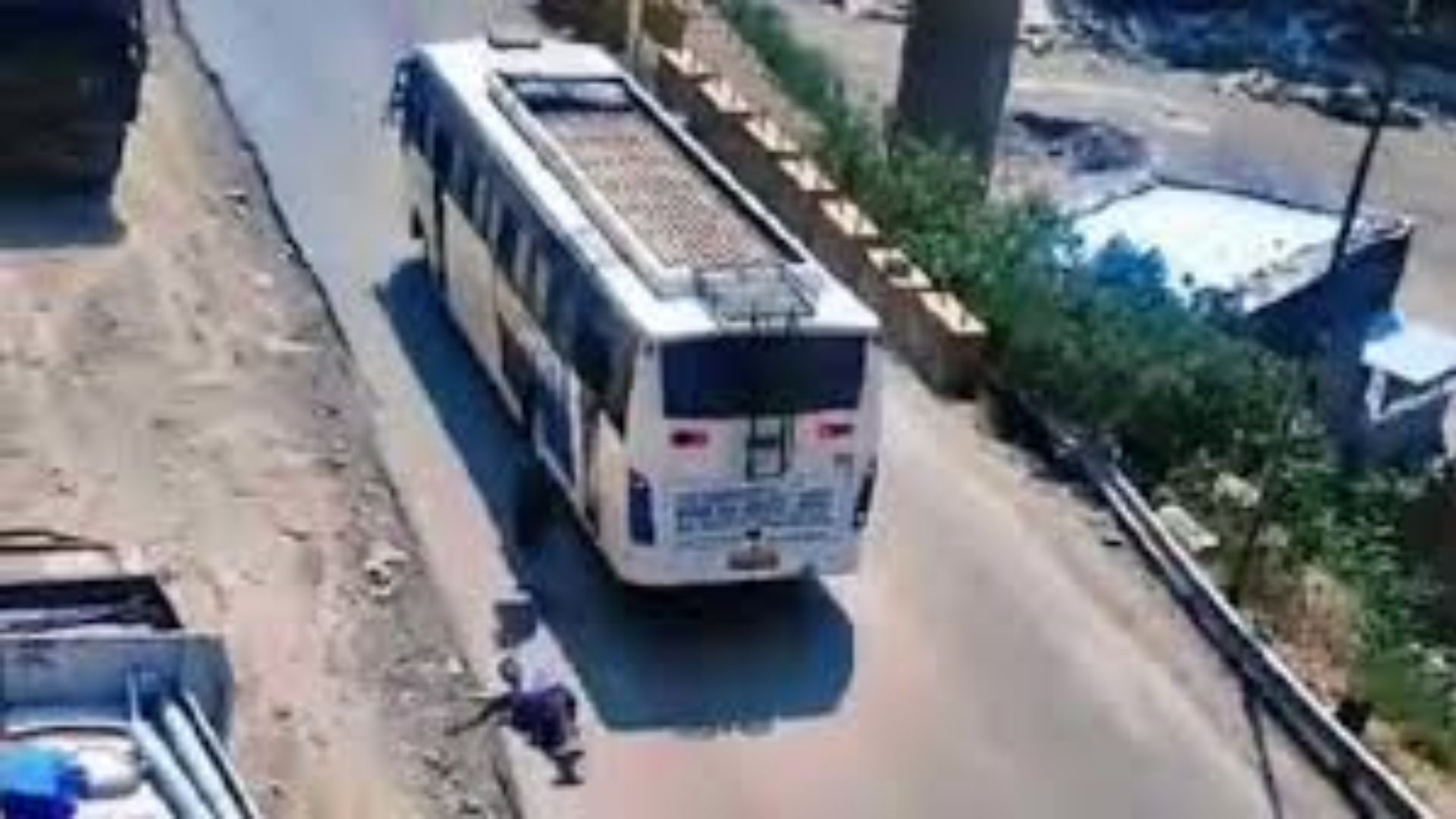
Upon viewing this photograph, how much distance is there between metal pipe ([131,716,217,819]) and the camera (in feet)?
48.7

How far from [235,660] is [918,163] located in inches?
453

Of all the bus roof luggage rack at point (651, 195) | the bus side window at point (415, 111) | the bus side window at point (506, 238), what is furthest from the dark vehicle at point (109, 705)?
the bus side window at point (415, 111)

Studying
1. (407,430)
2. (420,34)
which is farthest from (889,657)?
(420,34)

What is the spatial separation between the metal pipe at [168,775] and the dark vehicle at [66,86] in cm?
1139

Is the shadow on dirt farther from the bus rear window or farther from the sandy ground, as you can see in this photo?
the bus rear window

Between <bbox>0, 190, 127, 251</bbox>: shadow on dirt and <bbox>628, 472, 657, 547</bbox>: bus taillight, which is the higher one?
<bbox>628, 472, 657, 547</bbox>: bus taillight

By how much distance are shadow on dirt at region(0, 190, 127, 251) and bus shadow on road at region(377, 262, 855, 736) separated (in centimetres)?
537

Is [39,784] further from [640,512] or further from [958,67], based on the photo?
[958,67]

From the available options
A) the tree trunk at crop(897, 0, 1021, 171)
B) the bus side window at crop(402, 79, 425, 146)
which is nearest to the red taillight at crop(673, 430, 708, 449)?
the bus side window at crop(402, 79, 425, 146)

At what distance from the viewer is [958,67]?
110 ft

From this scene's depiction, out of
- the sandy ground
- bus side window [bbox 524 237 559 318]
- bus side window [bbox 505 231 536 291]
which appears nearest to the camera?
the sandy ground

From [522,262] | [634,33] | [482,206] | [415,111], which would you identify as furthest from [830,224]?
[634,33]

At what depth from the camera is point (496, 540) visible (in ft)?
68.6

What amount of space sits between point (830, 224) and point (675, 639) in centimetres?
740
